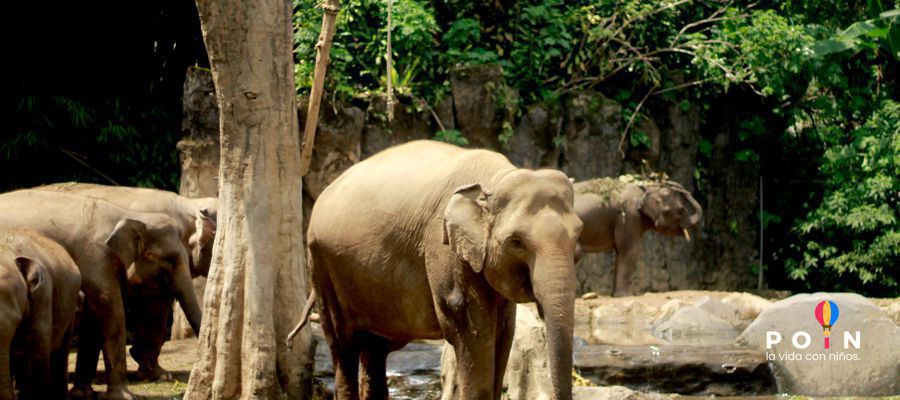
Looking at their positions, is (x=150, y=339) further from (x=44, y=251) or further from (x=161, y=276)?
(x=44, y=251)

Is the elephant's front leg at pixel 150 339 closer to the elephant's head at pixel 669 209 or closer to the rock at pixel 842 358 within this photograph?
the rock at pixel 842 358

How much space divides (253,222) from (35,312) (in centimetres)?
157

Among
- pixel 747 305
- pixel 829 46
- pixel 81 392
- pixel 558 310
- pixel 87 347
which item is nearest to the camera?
pixel 558 310

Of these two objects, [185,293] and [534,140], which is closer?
[185,293]

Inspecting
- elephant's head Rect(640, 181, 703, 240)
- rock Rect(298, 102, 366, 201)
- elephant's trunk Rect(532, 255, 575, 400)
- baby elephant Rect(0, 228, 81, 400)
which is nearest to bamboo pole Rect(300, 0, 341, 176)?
baby elephant Rect(0, 228, 81, 400)

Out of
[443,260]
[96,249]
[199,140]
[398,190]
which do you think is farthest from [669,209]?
[443,260]

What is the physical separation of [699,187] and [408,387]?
1168 centimetres

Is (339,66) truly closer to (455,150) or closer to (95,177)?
(95,177)

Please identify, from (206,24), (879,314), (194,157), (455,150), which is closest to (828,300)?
(879,314)

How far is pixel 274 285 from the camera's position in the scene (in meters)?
8.70

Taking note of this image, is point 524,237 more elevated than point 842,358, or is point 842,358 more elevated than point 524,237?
point 524,237

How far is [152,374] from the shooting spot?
11062mm

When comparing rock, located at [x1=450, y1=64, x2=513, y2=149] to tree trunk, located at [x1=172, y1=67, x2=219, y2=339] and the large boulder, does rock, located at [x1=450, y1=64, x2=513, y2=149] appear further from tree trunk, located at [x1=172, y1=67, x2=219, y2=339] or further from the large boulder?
the large boulder

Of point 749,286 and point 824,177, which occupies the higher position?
point 824,177
